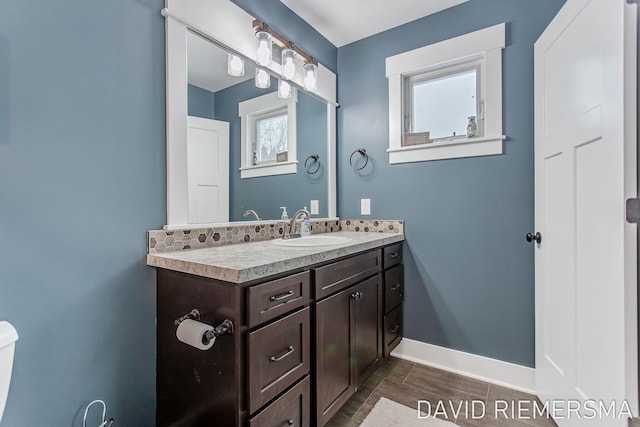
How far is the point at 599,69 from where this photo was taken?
110cm

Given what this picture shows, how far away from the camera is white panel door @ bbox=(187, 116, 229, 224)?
1.41m

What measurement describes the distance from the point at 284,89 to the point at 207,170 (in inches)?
32.9

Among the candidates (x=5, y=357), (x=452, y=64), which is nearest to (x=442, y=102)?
(x=452, y=64)

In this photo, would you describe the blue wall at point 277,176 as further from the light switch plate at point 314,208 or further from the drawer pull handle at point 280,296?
the drawer pull handle at point 280,296

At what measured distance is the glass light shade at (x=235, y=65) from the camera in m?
1.57

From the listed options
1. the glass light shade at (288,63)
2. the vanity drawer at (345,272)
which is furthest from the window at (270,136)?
the vanity drawer at (345,272)

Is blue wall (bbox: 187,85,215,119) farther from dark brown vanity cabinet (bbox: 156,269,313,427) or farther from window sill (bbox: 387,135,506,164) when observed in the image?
window sill (bbox: 387,135,506,164)

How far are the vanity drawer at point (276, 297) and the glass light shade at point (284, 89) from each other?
1301 millimetres

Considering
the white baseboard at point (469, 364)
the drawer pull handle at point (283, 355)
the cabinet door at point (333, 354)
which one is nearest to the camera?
the drawer pull handle at point (283, 355)

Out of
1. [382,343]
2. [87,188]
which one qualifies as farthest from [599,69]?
[87,188]

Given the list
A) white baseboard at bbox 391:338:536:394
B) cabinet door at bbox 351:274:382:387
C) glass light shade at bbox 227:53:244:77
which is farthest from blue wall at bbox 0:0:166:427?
white baseboard at bbox 391:338:536:394

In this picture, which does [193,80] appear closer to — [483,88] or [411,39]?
[411,39]

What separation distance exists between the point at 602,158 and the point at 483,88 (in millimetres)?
1017

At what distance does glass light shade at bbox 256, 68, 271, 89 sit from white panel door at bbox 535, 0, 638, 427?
1.51 m
